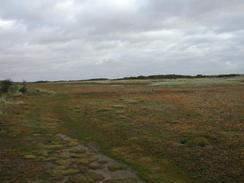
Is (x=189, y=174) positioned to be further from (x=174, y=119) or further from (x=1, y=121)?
(x=1, y=121)

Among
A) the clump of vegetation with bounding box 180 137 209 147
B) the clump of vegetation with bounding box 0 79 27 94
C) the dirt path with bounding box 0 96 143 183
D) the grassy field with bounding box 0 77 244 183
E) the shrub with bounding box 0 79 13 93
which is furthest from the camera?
the clump of vegetation with bounding box 0 79 27 94

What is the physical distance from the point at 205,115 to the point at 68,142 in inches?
548

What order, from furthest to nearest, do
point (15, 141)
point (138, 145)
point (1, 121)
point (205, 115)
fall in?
1. point (205, 115)
2. point (1, 121)
3. point (15, 141)
4. point (138, 145)

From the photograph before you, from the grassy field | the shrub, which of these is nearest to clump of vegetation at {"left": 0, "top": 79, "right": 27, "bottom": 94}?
the shrub

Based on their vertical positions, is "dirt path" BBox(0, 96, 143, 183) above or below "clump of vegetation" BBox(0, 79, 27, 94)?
below

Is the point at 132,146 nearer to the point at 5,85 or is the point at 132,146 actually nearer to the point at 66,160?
the point at 66,160

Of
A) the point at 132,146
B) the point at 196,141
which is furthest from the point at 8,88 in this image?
the point at 196,141

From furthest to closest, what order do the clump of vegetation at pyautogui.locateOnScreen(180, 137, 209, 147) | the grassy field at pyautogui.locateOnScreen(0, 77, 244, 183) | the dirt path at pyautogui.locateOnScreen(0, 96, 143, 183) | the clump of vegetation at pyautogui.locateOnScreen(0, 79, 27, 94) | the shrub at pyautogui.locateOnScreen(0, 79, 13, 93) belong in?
1. the clump of vegetation at pyautogui.locateOnScreen(0, 79, 27, 94)
2. the shrub at pyautogui.locateOnScreen(0, 79, 13, 93)
3. the clump of vegetation at pyautogui.locateOnScreen(180, 137, 209, 147)
4. the grassy field at pyautogui.locateOnScreen(0, 77, 244, 183)
5. the dirt path at pyautogui.locateOnScreen(0, 96, 143, 183)

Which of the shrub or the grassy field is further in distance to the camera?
the shrub

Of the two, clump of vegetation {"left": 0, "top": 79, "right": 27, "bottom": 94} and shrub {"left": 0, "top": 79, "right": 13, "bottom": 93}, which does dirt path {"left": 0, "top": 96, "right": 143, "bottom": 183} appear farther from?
clump of vegetation {"left": 0, "top": 79, "right": 27, "bottom": 94}

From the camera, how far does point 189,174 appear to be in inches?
551

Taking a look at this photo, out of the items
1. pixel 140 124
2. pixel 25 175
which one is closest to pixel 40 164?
pixel 25 175

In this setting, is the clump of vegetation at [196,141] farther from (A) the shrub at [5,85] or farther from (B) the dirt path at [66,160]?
(A) the shrub at [5,85]

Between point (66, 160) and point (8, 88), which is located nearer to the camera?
point (66, 160)
